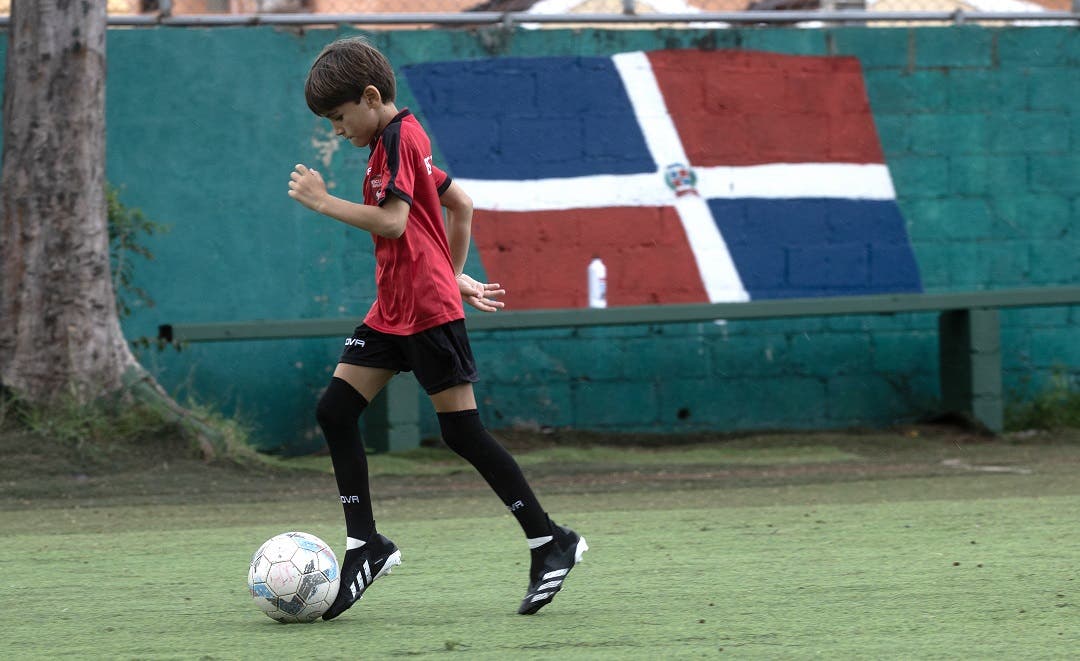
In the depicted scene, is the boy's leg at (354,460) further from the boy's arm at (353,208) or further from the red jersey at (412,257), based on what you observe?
the boy's arm at (353,208)

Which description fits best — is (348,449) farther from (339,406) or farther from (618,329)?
(618,329)

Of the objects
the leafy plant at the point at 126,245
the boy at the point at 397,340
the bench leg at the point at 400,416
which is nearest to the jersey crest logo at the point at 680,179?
the bench leg at the point at 400,416

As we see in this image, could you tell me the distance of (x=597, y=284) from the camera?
32.8 feet

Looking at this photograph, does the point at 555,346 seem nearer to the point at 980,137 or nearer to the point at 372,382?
the point at 980,137

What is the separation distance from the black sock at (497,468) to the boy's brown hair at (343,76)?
936 millimetres

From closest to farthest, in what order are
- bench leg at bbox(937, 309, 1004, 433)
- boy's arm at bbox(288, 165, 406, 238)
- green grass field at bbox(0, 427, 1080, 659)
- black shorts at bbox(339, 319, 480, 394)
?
green grass field at bbox(0, 427, 1080, 659), boy's arm at bbox(288, 165, 406, 238), black shorts at bbox(339, 319, 480, 394), bench leg at bbox(937, 309, 1004, 433)

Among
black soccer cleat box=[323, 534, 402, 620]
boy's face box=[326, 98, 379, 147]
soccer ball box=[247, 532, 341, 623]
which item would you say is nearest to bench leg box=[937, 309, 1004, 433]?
black soccer cleat box=[323, 534, 402, 620]

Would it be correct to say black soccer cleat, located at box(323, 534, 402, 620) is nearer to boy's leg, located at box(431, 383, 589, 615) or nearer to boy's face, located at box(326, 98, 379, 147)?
boy's leg, located at box(431, 383, 589, 615)

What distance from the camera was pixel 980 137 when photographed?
413 inches

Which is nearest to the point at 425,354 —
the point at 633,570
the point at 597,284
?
the point at 633,570

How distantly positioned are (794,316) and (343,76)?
Answer: 6096 mm

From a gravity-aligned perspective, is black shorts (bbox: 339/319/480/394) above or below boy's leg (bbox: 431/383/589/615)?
above

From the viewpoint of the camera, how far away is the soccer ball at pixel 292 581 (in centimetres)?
407

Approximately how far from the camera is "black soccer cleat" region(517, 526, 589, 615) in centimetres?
415
